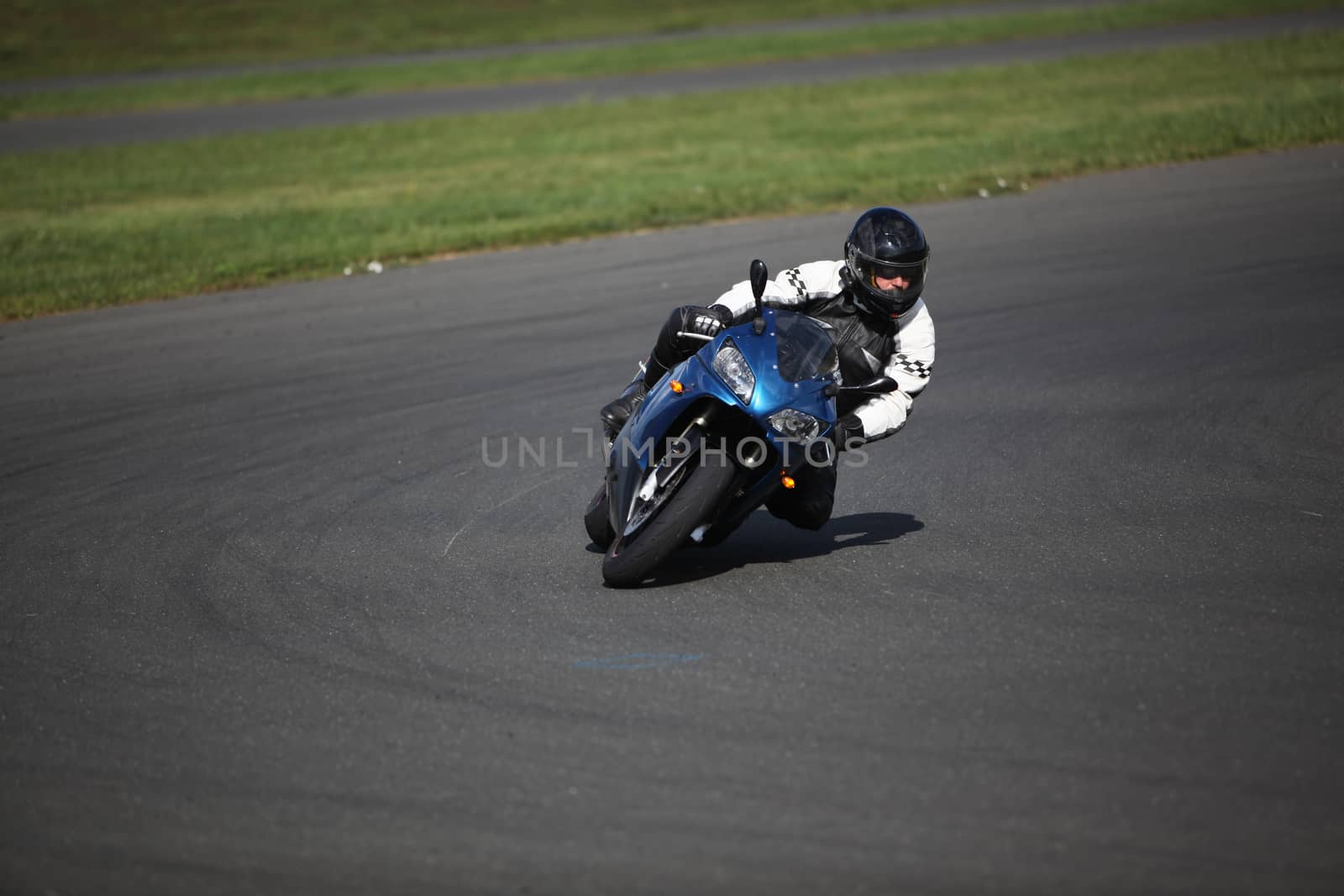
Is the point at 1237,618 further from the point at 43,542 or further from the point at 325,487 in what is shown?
the point at 43,542

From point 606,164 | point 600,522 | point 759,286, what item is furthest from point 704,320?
point 606,164

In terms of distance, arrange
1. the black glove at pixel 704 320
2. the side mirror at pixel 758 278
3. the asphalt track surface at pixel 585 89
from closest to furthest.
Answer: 1. the side mirror at pixel 758 278
2. the black glove at pixel 704 320
3. the asphalt track surface at pixel 585 89

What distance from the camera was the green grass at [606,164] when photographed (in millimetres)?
16203

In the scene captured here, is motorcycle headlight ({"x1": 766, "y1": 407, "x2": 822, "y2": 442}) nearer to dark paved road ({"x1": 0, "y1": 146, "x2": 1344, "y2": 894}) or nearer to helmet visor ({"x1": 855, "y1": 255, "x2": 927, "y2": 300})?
dark paved road ({"x1": 0, "y1": 146, "x2": 1344, "y2": 894})

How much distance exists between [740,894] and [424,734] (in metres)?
1.47

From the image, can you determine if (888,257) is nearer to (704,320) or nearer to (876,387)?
(876,387)

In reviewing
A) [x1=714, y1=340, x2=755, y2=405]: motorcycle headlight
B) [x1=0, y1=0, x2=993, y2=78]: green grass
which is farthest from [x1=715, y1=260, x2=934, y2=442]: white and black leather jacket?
[x1=0, y1=0, x2=993, y2=78]: green grass

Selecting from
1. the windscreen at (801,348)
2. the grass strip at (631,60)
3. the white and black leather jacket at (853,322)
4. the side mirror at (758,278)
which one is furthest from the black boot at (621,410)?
the grass strip at (631,60)

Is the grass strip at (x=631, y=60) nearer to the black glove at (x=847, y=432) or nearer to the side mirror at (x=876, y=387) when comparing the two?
the side mirror at (x=876, y=387)

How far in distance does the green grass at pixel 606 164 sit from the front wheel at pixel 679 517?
9.78 metres

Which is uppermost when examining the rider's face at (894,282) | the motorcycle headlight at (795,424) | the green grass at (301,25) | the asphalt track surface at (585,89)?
the green grass at (301,25)

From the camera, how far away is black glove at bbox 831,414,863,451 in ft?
20.5

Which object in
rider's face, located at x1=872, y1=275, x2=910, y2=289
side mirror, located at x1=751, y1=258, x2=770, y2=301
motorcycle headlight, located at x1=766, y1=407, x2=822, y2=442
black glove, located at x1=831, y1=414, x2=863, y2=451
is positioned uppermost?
side mirror, located at x1=751, y1=258, x2=770, y2=301

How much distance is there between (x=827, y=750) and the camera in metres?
4.60
